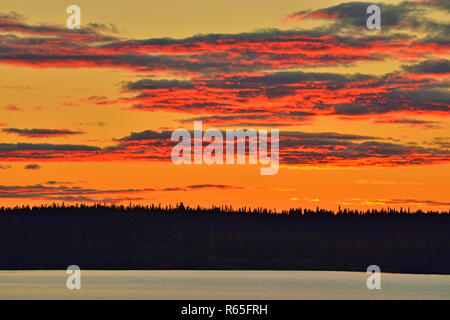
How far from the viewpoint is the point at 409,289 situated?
614ft

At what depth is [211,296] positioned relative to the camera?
150 m

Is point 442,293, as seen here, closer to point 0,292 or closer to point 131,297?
point 131,297

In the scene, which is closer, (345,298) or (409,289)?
(345,298)
